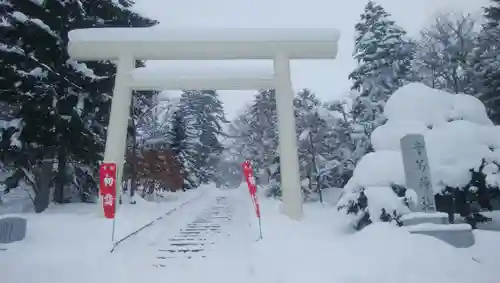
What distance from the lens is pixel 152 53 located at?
10.0 m

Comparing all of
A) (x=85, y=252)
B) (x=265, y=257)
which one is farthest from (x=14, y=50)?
(x=265, y=257)

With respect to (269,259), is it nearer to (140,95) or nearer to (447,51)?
(140,95)

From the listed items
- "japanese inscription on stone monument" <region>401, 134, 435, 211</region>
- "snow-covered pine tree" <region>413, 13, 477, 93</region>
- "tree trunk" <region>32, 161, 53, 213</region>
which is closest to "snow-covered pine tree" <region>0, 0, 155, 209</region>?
"tree trunk" <region>32, 161, 53, 213</region>

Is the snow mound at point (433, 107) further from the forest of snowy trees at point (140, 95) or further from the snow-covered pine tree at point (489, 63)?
the snow-covered pine tree at point (489, 63)

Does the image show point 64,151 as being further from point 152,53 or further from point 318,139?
point 318,139

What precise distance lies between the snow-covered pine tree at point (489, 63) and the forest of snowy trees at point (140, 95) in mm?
47

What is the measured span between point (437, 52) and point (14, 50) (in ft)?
63.5

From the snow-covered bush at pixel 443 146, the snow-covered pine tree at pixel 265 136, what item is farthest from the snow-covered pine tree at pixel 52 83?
the snow-covered pine tree at pixel 265 136

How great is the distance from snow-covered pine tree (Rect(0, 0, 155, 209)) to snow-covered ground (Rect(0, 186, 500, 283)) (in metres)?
3.64

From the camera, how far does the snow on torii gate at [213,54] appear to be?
31.6 feet

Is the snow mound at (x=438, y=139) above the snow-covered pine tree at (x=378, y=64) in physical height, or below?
below

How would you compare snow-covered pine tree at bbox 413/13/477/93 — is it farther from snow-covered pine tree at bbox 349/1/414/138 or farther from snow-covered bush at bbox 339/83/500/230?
snow-covered bush at bbox 339/83/500/230

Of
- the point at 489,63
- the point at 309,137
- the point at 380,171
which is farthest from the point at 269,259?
the point at 489,63

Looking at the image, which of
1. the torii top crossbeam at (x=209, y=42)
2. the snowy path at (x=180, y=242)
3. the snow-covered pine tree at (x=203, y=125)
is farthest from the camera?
the snow-covered pine tree at (x=203, y=125)
